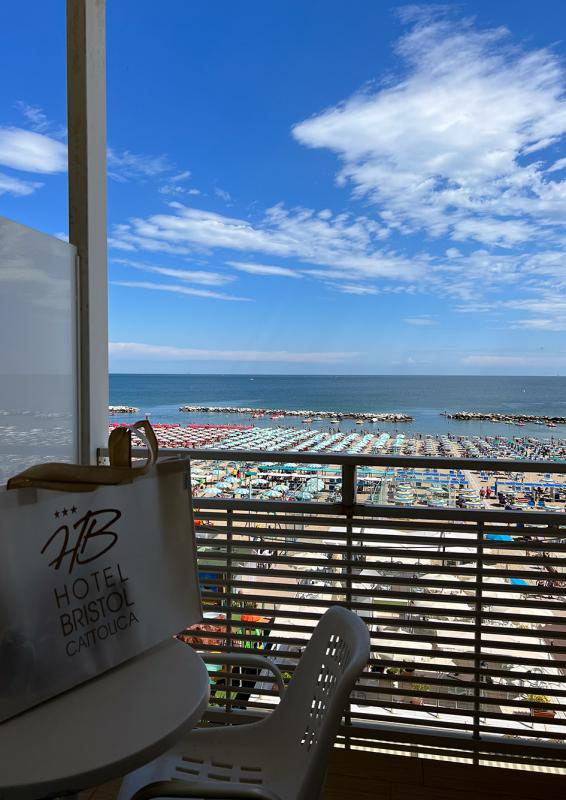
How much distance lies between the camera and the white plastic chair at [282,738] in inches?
46.8

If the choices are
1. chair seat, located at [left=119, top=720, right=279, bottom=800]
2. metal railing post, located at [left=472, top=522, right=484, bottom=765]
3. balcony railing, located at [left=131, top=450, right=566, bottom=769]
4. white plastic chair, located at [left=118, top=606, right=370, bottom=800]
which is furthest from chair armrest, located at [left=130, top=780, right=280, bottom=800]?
metal railing post, located at [left=472, top=522, right=484, bottom=765]

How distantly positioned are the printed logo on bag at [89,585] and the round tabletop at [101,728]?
9 centimetres

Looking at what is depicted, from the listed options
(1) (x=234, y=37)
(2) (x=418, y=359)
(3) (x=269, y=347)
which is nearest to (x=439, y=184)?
(2) (x=418, y=359)

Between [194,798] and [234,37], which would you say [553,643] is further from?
[234,37]

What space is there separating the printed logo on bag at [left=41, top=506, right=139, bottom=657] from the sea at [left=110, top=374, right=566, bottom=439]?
17.6 m

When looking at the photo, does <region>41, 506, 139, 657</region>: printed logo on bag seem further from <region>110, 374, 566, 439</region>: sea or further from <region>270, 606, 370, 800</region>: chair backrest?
<region>110, 374, 566, 439</region>: sea

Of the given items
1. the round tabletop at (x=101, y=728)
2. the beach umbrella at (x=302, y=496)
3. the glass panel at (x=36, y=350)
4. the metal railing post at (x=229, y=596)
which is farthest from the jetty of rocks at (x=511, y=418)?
the round tabletop at (x=101, y=728)

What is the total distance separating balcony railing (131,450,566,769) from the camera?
1975 millimetres

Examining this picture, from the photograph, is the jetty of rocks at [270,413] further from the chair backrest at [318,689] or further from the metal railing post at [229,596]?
the chair backrest at [318,689]

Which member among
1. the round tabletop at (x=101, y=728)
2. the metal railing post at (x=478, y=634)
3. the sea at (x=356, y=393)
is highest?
the sea at (x=356, y=393)

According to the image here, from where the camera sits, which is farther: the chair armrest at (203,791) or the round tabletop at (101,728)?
the chair armrest at (203,791)

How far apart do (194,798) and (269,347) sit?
25.2 meters

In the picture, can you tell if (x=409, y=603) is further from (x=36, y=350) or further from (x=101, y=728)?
(x=36, y=350)

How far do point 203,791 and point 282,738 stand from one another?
1.56 ft
